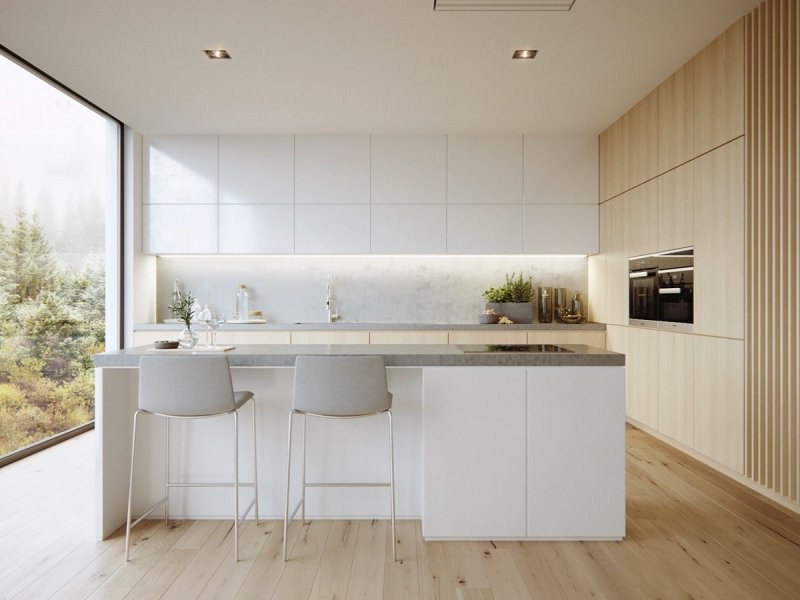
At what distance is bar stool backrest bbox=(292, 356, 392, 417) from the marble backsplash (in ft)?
10.4

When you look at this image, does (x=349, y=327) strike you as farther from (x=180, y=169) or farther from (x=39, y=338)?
(x=39, y=338)

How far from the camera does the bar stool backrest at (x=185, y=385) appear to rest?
7.43 ft

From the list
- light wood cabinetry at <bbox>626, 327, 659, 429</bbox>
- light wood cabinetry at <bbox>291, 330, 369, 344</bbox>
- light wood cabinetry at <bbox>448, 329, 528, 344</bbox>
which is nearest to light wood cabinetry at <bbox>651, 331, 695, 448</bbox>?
light wood cabinetry at <bbox>626, 327, 659, 429</bbox>

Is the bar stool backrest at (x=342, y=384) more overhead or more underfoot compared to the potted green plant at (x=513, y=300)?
more underfoot

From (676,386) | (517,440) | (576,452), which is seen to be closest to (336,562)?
(517,440)

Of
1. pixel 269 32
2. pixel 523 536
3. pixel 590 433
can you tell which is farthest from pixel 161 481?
pixel 269 32

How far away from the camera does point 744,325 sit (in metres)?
2.97

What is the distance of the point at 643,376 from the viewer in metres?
4.21

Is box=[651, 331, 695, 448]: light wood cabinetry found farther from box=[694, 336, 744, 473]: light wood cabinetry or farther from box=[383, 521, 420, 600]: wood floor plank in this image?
box=[383, 521, 420, 600]: wood floor plank

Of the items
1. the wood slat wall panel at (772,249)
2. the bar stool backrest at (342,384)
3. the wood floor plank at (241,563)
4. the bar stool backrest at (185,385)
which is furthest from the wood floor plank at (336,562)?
the wood slat wall panel at (772,249)

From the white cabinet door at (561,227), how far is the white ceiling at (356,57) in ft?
2.77

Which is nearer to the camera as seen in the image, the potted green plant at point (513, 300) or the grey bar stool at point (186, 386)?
the grey bar stool at point (186, 386)

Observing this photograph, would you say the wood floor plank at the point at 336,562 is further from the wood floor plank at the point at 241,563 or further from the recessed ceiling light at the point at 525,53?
the recessed ceiling light at the point at 525,53

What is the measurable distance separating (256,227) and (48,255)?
67.9 inches
